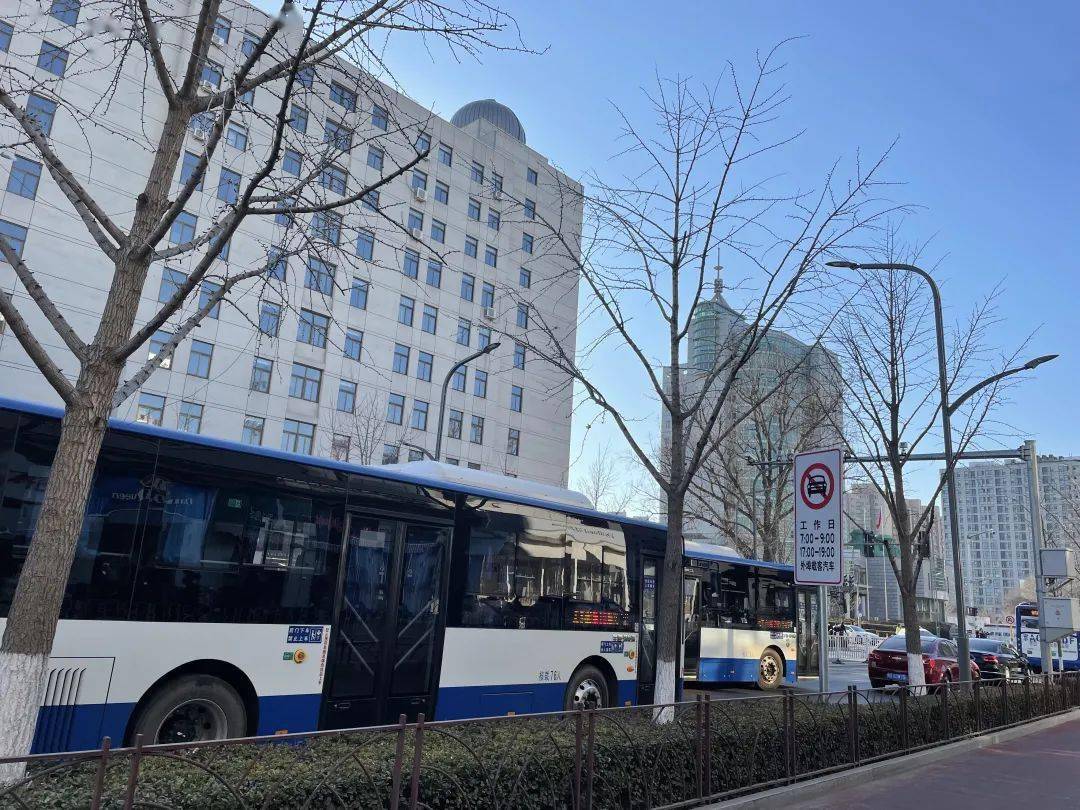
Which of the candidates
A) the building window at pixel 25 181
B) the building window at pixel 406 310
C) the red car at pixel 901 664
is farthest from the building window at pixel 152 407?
the red car at pixel 901 664

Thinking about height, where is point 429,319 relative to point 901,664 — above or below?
above

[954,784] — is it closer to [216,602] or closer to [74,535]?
[216,602]

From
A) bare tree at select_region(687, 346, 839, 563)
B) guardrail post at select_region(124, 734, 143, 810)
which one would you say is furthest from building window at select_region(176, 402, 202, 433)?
guardrail post at select_region(124, 734, 143, 810)

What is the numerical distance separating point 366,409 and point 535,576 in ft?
96.5

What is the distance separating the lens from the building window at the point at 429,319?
4366cm

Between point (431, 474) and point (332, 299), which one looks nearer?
point (431, 474)

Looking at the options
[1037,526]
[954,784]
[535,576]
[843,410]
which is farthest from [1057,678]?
[535,576]

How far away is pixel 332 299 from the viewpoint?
20875 millimetres

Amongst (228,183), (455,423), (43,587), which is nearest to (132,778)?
(43,587)

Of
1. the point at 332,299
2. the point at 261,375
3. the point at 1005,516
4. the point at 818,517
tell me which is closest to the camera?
the point at 818,517

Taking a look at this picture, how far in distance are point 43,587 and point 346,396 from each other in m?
34.9

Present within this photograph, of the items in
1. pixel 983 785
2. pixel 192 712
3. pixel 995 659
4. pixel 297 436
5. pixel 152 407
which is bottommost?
pixel 983 785

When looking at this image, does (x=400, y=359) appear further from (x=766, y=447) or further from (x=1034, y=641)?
(x=1034, y=641)

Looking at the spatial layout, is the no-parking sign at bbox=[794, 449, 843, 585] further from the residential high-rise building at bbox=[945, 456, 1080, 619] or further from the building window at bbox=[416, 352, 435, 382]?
the building window at bbox=[416, 352, 435, 382]
